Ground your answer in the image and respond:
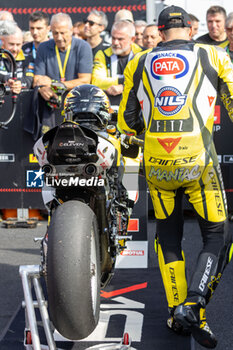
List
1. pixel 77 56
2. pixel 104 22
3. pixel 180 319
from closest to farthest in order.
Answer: pixel 180 319
pixel 77 56
pixel 104 22

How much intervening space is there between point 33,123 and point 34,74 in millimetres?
597

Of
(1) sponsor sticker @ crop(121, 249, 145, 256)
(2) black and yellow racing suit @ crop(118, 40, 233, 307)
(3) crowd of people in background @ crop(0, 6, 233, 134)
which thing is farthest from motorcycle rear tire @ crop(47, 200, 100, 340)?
(3) crowd of people in background @ crop(0, 6, 233, 134)

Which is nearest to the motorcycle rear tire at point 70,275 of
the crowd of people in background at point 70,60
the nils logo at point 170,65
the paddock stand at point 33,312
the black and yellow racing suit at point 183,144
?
the paddock stand at point 33,312

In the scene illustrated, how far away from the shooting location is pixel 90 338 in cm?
374

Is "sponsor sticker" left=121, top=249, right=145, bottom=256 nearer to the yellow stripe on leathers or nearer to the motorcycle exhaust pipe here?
the yellow stripe on leathers

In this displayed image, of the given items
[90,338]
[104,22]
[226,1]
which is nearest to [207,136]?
[90,338]

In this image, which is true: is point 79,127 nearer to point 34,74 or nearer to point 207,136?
point 207,136

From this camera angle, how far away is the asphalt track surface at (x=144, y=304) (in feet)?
12.1

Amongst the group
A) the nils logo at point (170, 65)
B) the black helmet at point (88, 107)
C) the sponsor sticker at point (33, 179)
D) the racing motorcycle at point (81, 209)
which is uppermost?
the nils logo at point (170, 65)

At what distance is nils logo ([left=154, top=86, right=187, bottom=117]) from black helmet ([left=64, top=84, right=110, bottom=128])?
46 cm

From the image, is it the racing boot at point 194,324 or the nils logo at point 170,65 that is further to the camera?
the nils logo at point 170,65

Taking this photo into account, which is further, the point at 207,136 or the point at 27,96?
the point at 27,96

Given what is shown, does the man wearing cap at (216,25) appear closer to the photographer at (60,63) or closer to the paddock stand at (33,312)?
the photographer at (60,63)

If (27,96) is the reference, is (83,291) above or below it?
below
